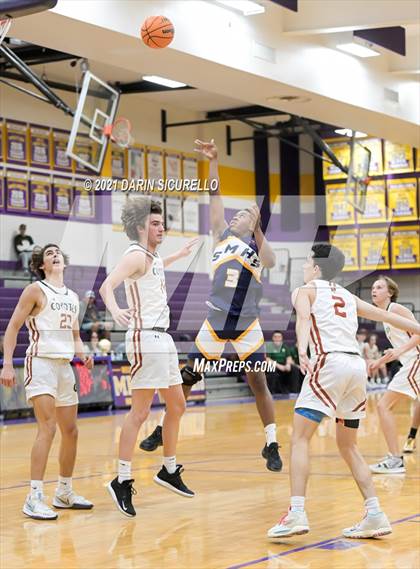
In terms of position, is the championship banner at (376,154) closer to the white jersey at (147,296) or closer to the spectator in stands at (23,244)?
the spectator in stands at (23,244)

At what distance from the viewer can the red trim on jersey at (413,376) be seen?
9.89 meters

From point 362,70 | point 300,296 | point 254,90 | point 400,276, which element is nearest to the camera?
point 300,296

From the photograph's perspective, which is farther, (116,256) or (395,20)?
(395,20)

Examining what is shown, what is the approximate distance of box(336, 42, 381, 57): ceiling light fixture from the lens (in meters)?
13.1

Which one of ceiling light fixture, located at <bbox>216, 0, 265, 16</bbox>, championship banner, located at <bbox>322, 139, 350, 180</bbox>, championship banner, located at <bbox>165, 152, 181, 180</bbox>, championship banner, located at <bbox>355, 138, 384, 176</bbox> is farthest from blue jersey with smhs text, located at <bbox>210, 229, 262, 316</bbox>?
championship banner, located at <bbox>355, 138, 384, 176</bbox>

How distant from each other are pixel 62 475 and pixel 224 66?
18.8 feet

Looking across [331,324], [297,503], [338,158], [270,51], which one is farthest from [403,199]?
[297,503]

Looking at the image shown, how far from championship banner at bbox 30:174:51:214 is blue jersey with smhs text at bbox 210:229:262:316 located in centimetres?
1559

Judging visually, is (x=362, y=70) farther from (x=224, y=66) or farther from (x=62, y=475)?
(x=62, y=475)

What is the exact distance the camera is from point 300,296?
6.42 metres

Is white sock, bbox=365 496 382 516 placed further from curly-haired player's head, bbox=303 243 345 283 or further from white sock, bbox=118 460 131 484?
white sock, bbox=118 460 131 484

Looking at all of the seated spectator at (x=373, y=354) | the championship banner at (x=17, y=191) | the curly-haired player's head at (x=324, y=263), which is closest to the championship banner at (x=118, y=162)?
the championship banner at (x=17, y=191)

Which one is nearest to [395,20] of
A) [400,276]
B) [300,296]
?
[300,296]

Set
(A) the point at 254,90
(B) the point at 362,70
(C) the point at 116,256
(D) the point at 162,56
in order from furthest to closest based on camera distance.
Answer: (B) the point at 362,70
(A) the point at 254,90
(D) the point at 162,56
(C) the point at 116,256
